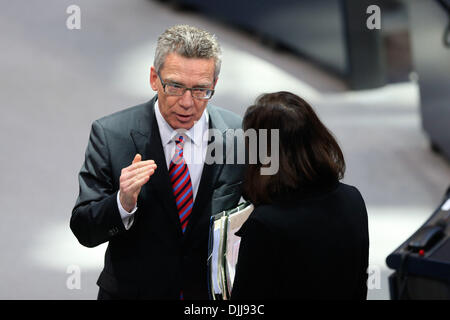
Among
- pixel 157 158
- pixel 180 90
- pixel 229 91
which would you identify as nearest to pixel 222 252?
pixel 157 158

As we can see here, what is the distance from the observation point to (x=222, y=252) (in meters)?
1.84

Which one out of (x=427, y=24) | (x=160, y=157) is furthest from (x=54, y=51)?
(x=160, y=157)

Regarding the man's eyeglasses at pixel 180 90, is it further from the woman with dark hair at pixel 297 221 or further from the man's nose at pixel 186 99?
the woman with dark hair at pixel 297 221

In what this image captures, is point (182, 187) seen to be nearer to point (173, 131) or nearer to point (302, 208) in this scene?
point (173, 131)

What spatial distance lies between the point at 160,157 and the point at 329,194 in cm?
55

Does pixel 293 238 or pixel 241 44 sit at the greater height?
pixel 241 44

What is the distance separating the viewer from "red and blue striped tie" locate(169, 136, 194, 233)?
2039 millimetres

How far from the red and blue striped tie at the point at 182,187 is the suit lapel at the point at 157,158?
1.2 inches

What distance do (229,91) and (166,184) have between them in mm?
4854

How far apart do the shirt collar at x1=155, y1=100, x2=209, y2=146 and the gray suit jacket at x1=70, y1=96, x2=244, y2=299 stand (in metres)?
0.03

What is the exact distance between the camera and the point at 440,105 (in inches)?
211

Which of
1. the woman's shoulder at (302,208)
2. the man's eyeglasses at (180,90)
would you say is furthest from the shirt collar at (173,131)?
the woman's shoulder at (302,208)

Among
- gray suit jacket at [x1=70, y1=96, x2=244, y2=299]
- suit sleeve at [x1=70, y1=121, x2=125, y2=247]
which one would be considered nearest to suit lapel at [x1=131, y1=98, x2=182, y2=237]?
gray suit jacket at [x1=70, y1=96, x2=244, y2=299]
